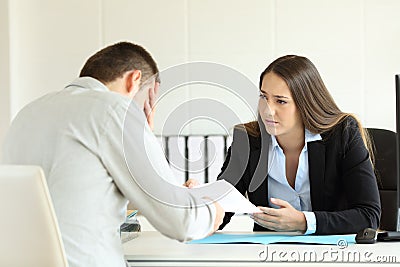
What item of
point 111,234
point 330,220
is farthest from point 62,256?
point 330,220

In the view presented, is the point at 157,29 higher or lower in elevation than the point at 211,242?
higher

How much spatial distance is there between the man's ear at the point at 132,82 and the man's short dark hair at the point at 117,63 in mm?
14

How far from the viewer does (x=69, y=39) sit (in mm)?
4543

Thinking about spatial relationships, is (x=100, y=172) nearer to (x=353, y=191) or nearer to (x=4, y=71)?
(x=353, y=191)

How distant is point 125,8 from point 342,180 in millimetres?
2180

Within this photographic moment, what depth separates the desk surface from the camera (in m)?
2.11

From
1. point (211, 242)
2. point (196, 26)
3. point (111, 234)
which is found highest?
point (196, 26)

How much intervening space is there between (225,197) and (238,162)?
26.5 inches

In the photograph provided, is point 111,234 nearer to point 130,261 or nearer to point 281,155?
point 130,261

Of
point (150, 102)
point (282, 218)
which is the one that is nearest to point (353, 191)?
point (282, 218)

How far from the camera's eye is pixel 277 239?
7.89 feet

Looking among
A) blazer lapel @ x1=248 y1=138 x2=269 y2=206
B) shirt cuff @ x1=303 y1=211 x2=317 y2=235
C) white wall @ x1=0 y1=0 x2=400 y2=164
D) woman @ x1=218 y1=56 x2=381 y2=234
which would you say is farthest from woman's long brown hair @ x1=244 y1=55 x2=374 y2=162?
white wall @ x1=0 y1=0 x2=400 y2=164

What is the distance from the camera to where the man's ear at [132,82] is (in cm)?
223

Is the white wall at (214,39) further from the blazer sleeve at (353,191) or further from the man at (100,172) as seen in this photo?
the man at (100,172)
